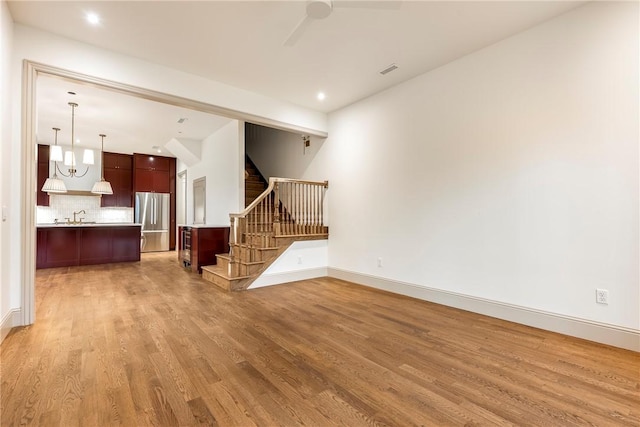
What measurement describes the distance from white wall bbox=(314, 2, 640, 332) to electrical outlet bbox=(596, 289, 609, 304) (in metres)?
0.04

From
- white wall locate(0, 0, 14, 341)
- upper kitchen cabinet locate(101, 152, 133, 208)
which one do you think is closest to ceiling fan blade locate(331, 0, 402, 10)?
white wall locate(0, 0, 14, 341)

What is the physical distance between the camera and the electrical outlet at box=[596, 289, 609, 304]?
260cm

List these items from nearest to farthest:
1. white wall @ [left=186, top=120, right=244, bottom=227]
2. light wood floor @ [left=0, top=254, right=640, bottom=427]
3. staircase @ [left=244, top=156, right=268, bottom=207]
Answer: light wood floor @ [left=0, top=254, right=640, bottom=427] < white wall @ [left=186, top=120, right=244, bottom=227] < staircase @ [left=244, top=156, right=268, bottom=207]

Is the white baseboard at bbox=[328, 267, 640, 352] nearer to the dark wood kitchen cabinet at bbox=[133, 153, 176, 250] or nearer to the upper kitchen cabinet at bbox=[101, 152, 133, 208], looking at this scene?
the dark wood kitchen cabinet at bbox=[133, 153, 176, 250]

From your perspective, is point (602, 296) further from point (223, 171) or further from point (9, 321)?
point (223, 171)

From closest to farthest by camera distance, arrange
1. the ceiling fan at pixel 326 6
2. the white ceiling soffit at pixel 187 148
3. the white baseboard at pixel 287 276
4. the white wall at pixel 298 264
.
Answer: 1. the ceiling fan at pixel 326 6
2. the white baseboard at pixel 287 276
3. the white wall at pixel 298 264
4. the white ceiling soffit at pixel 187 148

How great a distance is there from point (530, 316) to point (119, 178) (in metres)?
10.5

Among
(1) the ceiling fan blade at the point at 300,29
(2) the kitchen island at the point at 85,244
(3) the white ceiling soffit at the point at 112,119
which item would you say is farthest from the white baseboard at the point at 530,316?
(2) the kitchen island at the point at 85,244

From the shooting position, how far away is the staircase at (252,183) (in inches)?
272

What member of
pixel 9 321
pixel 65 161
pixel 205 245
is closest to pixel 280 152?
pixel 205 245

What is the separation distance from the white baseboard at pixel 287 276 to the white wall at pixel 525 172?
4.12ft

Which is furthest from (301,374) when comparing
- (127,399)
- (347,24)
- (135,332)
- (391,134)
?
(391,134)

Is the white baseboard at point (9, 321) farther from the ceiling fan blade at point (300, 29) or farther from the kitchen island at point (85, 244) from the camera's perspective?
the kitchen island at point (85, 244)

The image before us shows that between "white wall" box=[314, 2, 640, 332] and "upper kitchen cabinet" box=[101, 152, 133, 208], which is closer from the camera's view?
"white wall" box=[314, 2, 640, 332]
